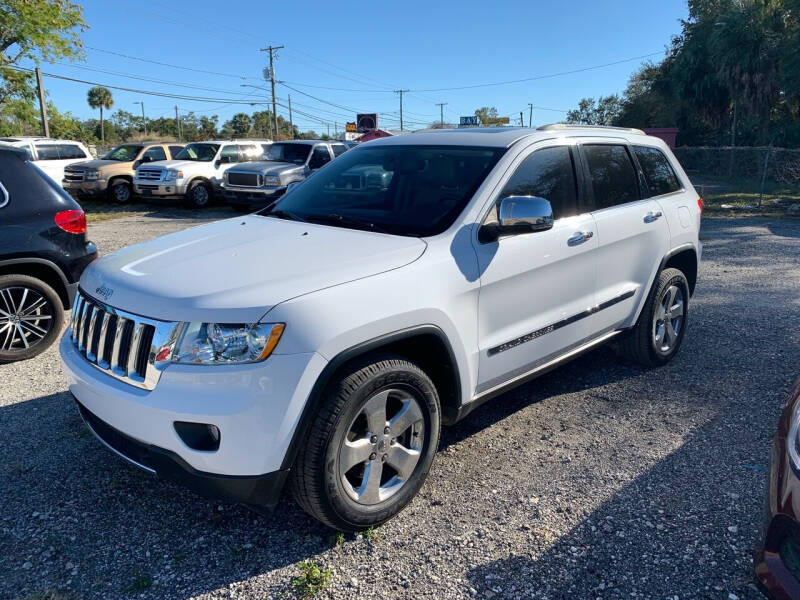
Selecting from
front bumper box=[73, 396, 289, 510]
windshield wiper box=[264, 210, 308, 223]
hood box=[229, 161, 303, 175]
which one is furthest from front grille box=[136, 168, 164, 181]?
front bumper box=[73, 396, 289, 510]

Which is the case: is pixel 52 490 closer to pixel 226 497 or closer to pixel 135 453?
pixel 135 453

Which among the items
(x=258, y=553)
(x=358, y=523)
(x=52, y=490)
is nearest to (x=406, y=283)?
(x=358, y=523)

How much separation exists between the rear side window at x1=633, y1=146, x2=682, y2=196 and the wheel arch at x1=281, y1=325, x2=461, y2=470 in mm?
2598

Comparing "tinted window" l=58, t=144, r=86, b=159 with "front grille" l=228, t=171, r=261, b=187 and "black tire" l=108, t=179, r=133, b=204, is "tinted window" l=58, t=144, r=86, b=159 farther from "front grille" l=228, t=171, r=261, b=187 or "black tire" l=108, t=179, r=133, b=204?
"front grille" l=228, t=171, r=261, b=187

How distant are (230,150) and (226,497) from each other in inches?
643

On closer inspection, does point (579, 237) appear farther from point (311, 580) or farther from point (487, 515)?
point (311, 580)

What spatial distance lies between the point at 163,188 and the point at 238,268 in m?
14.5

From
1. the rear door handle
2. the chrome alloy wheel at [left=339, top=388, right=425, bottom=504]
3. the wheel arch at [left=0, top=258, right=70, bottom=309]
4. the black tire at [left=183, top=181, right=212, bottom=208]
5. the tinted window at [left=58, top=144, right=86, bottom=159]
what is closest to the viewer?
the chrome alloy wheel at [left=339, top=388, right=425, bottom=504]

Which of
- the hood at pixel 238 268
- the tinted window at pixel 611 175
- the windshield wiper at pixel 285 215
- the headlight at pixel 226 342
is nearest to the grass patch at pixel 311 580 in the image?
the headlight at pixel 226 342

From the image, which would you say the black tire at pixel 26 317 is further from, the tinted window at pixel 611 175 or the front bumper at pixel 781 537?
the front bumper at pixel 781 537

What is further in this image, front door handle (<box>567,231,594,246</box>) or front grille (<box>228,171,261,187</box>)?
front grille (<box>228,171,261,187</box>)

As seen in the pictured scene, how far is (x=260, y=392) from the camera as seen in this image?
7.96ft

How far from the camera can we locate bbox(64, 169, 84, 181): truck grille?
1683cm

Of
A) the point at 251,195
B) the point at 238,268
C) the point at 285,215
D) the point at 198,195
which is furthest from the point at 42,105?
the point at 238,268
